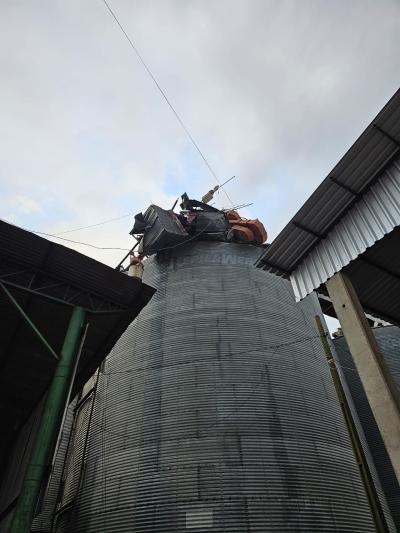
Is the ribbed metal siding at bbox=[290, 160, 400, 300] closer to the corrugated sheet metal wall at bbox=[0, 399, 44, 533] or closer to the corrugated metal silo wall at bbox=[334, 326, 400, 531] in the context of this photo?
the corrugated sheet metal wall at bbox=[0, 399, 44, 533]

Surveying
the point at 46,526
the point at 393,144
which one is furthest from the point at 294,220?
the point at 46,526

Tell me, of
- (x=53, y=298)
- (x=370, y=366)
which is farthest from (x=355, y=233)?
(x=53, y=298)

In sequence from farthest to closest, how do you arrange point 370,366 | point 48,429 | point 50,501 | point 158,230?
point 158,230, point 50,501, point 48,429, point 370,366

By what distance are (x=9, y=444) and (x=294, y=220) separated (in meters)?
Result: 15.9

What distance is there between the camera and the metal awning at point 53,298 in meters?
10.4

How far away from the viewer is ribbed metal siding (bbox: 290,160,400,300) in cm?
822

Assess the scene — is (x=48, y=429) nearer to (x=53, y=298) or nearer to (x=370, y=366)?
(x=53, y=298)

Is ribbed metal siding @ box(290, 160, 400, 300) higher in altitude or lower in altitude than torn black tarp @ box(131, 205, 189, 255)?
lower

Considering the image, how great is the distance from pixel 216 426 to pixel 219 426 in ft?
0.30

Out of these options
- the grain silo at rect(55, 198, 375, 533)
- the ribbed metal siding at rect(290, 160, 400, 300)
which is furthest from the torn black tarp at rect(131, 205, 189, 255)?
the ribbed metal siding at rect(290, 160, 400, 300)

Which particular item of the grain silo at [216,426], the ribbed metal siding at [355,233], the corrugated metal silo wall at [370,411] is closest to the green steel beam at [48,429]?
the grain silo at [216,426]

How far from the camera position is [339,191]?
897cm

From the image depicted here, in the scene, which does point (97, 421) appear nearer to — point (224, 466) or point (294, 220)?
point (224, 466)

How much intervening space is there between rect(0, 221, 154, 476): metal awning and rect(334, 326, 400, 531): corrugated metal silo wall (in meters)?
12.4
